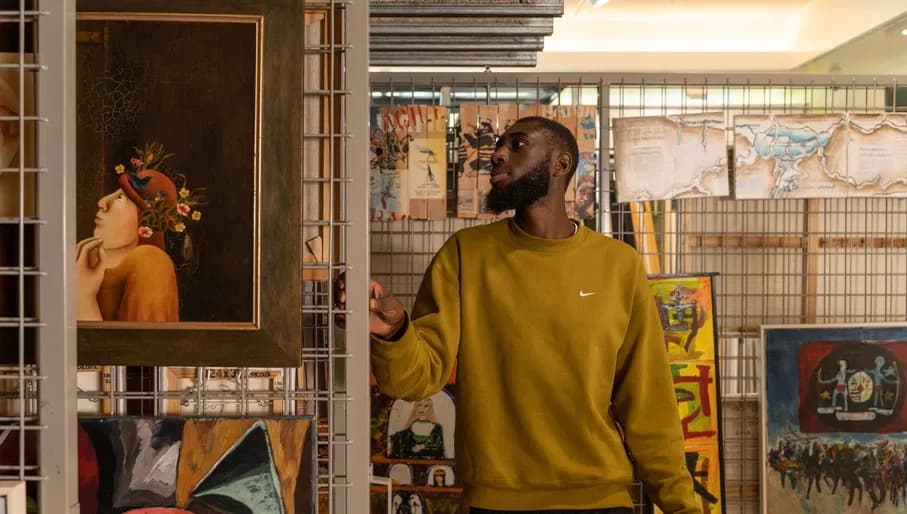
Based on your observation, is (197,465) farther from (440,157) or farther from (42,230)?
(440,157)

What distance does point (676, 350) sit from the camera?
9.41 ft

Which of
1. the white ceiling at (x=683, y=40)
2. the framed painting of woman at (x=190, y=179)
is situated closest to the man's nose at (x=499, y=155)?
the framed painting of woman at (x=190, y=179)

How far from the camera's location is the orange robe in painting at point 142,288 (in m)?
1.16

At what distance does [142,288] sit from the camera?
1.16 metres

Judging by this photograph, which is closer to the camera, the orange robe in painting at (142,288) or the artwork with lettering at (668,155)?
the orange robe in painting at (142,288)

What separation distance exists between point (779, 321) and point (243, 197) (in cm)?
248

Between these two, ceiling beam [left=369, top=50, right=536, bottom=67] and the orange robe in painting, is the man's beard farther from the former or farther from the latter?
ceiling beam [left=369, top=50, right=536, bottom=67]

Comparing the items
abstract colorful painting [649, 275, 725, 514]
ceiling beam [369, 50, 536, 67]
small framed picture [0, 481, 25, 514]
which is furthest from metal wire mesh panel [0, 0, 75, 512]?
ceiling beam [369, 50, 536, 67]

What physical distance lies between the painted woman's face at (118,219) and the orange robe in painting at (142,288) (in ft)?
0.06

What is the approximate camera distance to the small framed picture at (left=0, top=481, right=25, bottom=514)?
911mm

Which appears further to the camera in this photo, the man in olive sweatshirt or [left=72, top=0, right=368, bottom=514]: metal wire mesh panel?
the man in olive sweatshirt

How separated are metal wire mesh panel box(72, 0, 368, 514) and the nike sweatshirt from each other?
63 centimetres

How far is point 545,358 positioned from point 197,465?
0.89 metres

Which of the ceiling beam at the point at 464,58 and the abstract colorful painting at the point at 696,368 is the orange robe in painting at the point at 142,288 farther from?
the ceiling beam at the point at 464,58
